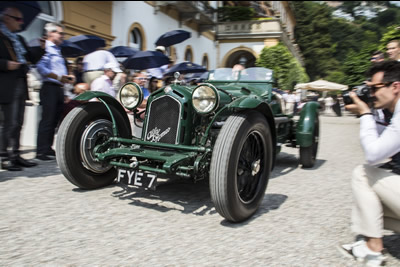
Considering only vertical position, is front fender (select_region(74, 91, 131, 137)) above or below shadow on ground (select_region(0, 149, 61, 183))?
above

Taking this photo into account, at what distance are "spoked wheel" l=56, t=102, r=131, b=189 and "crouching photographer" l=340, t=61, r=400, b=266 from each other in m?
2.33

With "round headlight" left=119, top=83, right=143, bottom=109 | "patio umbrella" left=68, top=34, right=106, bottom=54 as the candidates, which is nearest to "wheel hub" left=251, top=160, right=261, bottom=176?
"round headlight" left=119, top=83, right=143, bottom=109

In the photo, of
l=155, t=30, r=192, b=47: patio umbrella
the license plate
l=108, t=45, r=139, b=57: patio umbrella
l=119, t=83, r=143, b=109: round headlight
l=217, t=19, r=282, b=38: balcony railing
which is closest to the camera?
the license plate

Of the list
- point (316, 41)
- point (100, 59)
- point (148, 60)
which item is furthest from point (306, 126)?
point (316, 41)

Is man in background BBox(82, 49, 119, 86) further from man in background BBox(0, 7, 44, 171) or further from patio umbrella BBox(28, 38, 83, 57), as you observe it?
man in background BBox(0, 7, 44, 171)

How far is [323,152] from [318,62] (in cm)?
4566

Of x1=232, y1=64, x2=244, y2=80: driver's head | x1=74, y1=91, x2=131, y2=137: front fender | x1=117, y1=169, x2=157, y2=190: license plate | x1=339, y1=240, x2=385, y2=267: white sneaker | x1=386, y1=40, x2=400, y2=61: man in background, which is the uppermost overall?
x1=386, y1=40, x2=400, y2=61: man in background

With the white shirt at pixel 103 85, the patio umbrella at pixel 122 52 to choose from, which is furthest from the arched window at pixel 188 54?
the white shirt at pixel 103 85

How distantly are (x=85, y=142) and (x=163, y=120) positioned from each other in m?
0.85

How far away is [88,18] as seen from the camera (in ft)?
43.4

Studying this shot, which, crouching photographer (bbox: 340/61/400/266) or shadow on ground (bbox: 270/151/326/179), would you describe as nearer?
crouching photographer (bbox: 340/61/400/266)

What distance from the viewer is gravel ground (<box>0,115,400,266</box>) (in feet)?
7.62

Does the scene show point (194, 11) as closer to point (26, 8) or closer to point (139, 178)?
point (26, 8)

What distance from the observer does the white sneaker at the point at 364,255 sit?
7.41ft
